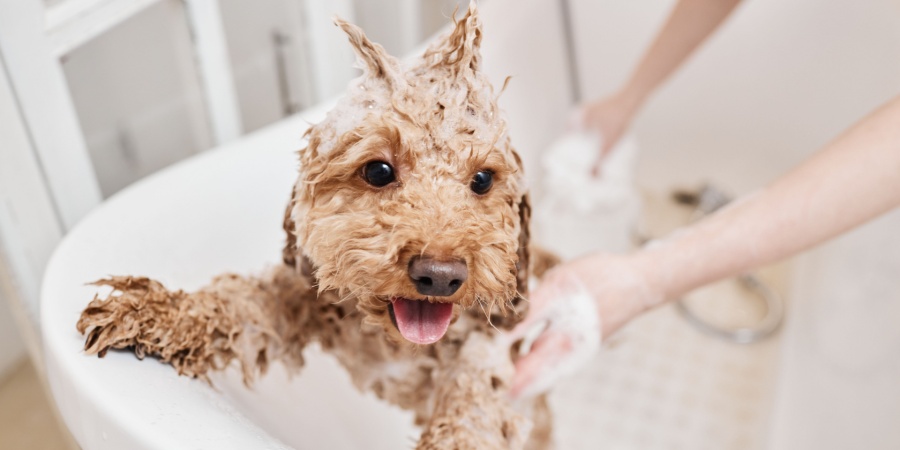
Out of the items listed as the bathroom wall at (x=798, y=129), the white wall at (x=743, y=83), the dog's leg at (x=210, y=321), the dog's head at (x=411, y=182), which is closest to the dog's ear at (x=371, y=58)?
the dog's head at (x=411, y=182)

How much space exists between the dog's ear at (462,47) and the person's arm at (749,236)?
1.29 feet

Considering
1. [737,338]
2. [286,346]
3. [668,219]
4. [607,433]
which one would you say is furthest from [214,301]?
[668,219]

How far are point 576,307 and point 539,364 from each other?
9 cm

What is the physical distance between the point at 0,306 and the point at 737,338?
64.5 inches

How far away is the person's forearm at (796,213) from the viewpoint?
87cm

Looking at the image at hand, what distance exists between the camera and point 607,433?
1510mm

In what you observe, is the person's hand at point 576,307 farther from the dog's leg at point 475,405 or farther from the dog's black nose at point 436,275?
the dog's black nose at point 436,275

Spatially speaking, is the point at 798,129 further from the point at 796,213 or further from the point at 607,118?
the point at 796,213

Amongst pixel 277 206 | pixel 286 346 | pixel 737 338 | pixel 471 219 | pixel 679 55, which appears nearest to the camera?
pixel 471 219

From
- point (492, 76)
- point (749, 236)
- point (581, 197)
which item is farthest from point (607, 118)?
point (749, 236)

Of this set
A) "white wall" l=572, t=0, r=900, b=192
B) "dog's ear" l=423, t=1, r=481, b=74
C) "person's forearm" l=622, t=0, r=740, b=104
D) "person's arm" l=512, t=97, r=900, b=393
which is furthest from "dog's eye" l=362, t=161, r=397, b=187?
"white wall" l=572, t=0, r=900, b=192

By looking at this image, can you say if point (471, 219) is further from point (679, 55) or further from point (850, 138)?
point (679, 55)

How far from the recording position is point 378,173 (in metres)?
0.63

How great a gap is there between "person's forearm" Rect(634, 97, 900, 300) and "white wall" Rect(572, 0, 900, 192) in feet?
3.26
